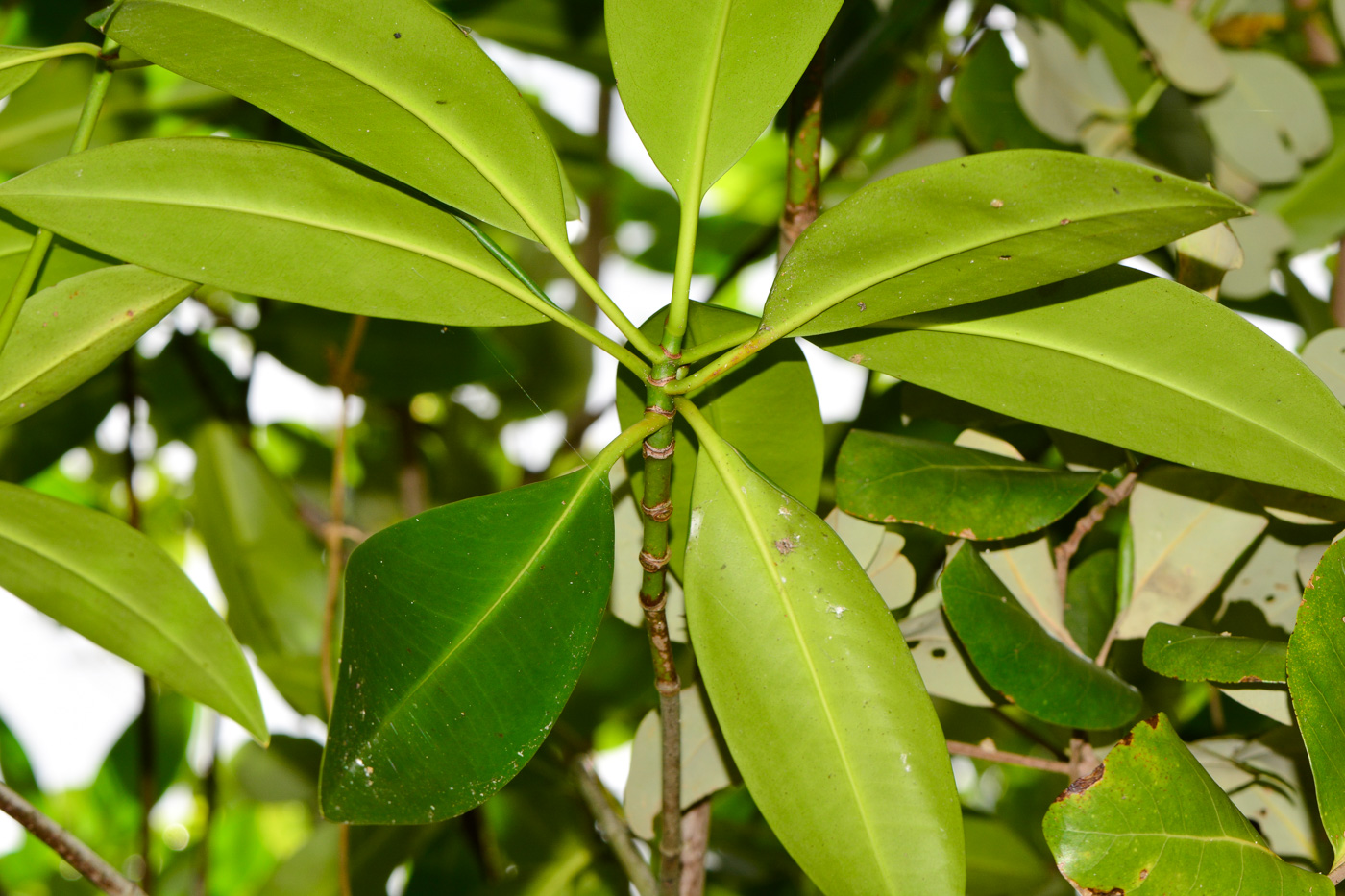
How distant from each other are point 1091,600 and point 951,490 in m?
0.16

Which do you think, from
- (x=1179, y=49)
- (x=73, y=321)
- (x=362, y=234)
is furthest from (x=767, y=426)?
(x=1179, y=49)

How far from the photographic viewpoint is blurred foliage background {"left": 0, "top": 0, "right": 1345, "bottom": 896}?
0.71 metres

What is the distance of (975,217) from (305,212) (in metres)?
0.26

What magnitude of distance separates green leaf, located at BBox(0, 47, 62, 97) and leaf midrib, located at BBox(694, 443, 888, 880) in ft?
1.11

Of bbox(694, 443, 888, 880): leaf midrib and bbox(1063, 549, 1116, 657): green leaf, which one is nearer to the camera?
bbox(694, 443, 888, 880): leaf midrib

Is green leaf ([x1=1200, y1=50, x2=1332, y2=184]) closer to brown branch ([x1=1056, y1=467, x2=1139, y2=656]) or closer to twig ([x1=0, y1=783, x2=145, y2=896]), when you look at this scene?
brown branch ([x1=1056, y1=467, x2=1139, y2=656])

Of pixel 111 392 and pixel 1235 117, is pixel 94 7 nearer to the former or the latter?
pixel 111 392

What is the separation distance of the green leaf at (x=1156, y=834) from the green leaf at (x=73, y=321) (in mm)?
435

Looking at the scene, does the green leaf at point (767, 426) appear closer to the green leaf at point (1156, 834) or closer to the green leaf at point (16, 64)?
the green leaf at point (1156, 834)

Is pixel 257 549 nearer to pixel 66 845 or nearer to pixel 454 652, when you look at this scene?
pixel 66 845

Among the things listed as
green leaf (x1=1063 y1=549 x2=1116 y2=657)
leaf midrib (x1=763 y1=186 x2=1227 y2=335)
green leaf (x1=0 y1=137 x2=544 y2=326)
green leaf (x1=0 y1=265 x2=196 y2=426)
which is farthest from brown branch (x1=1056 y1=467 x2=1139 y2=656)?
green leaf (x1=0 y1=265 x2=196 y2=426)

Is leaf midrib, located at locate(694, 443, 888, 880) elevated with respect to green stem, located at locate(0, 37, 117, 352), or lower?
lower

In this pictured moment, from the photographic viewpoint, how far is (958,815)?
0.37 m

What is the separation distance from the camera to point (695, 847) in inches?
20.7
